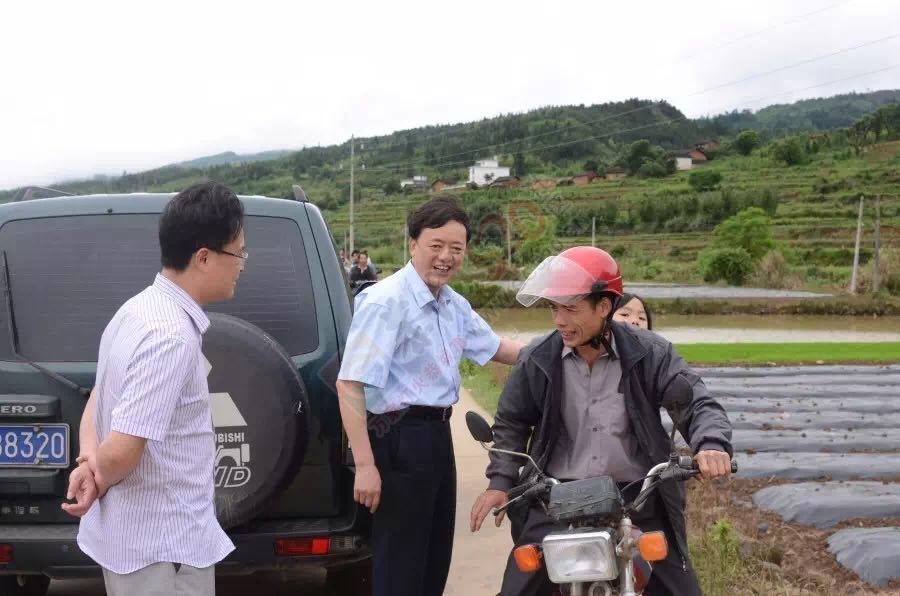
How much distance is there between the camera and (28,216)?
156 inches

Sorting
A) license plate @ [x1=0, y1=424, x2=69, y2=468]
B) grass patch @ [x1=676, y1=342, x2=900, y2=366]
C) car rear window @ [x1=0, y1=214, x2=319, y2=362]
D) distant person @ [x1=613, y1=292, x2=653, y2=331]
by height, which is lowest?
grass patch @ [x1=676, y1=342, x2=900, y2=366]

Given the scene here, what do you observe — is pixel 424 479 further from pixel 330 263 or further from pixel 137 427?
pixel 137 427

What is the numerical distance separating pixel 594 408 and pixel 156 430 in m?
1.33

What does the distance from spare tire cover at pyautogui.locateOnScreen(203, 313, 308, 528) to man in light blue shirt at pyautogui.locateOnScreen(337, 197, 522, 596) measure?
0.26 m

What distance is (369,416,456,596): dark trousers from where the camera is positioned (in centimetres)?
339

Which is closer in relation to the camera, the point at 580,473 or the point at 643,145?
the point at 580,473

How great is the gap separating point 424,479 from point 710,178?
8137 cm

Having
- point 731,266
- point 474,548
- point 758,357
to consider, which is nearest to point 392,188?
point 731,266

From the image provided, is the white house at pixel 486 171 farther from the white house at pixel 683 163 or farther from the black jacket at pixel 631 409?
the black jacket at pixel 631 409

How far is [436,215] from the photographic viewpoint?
138 inches

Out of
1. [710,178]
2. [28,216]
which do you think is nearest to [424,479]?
[28,216]

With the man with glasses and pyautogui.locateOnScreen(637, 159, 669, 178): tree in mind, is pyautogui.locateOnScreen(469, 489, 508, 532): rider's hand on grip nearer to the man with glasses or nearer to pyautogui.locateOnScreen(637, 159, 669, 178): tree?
the man with glasses

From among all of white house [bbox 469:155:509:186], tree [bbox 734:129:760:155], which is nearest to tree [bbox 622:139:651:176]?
tree [bbox 734:129:760:155]

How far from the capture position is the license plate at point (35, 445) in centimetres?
361
